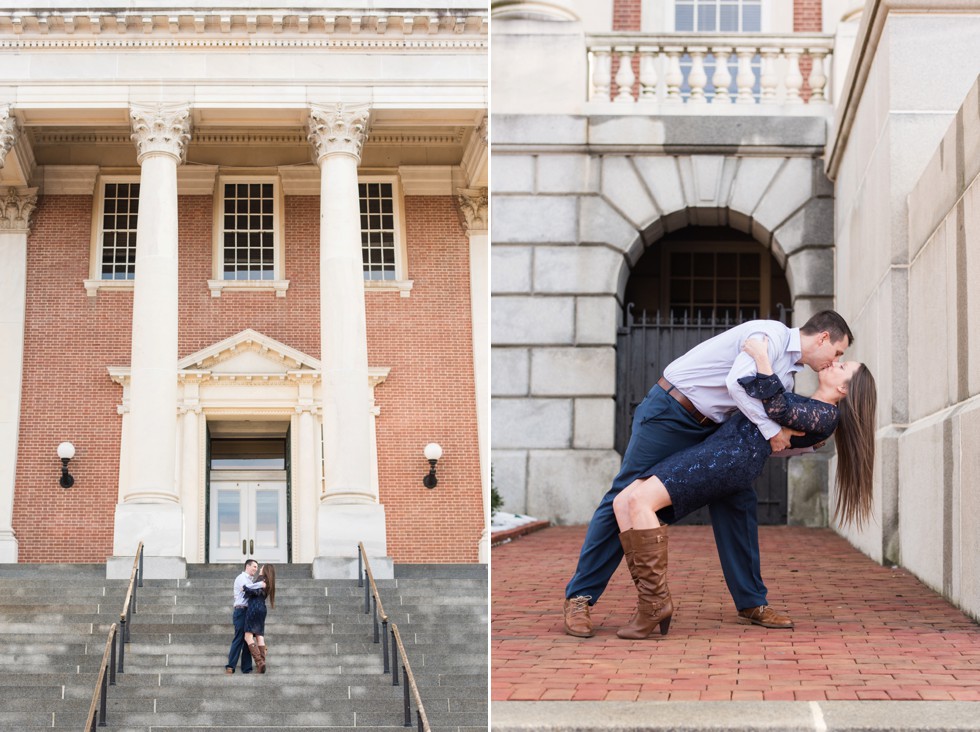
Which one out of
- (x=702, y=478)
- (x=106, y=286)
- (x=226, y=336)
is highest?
(x=106, y=286)

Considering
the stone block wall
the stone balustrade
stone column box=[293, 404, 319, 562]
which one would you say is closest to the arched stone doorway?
the stone balustrade

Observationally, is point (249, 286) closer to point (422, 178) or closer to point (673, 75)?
point (422, 178)

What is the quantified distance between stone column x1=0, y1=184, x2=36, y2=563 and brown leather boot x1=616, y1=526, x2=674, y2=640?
20.8 m

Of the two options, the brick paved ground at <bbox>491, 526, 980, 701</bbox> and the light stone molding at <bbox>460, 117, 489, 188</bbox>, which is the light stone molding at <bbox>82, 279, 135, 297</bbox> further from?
the brick paved ground at <bbox>491, 526, 980, 701</bbox>

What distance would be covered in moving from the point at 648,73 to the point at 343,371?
8068mm

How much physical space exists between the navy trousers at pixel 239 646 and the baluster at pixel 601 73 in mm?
7419

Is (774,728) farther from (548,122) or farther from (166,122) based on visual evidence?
(166,122)

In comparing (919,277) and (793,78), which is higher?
(793,78)

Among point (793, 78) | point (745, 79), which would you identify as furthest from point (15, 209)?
point (793, 78)

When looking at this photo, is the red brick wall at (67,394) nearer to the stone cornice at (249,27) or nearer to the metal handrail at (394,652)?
the stone cornice at (249,27)

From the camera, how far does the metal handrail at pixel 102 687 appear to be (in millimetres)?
11922

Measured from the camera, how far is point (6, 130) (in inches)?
960

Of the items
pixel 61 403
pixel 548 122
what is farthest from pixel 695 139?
pixel 61 403

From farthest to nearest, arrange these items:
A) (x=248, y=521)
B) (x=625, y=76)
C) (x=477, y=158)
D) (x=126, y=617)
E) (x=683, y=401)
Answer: (x=248, y=521), (x=477, y=158), (x=625, y=76), (x=126, y=617), (x=683, y=401)
